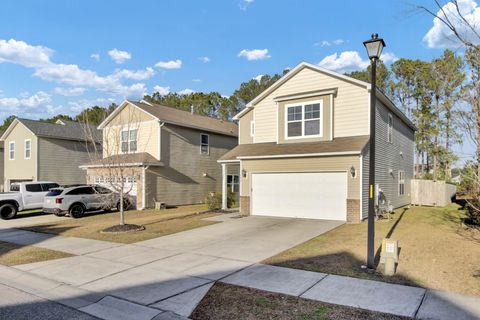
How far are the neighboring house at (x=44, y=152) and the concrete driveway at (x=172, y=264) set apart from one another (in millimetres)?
19815

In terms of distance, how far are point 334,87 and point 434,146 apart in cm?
2436

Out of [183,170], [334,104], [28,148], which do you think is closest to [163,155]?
[183,170]

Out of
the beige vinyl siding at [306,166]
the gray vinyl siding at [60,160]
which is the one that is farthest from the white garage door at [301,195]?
the gray vinyl siding at [60,160]

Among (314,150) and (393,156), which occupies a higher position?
(314,150)

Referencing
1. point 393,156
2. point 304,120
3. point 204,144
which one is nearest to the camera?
point 304,120

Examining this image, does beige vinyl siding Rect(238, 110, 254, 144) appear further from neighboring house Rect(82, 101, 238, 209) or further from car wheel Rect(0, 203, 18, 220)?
car wheel Rect(0, 203, 18, 220)

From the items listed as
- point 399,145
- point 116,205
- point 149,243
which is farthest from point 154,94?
point 149,243

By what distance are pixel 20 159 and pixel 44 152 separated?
3.07 metres

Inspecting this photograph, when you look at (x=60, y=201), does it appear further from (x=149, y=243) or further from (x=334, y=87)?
(x=334, y=87)

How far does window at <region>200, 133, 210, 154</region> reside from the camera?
82.9 feet

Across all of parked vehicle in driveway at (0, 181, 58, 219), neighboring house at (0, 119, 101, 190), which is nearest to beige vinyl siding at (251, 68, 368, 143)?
parked vehicle in driveway at (0, 181, 58, 219)

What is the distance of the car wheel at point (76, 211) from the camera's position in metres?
18.4

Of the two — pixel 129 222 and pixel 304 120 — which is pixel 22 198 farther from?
pixel 304 120

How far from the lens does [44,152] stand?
27.7 m
